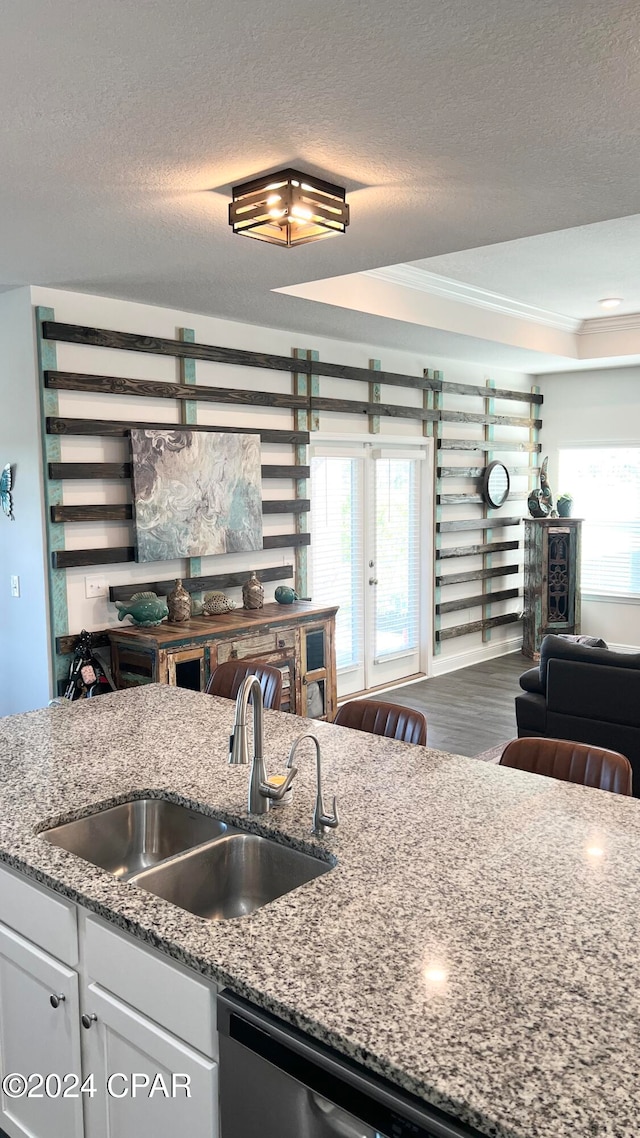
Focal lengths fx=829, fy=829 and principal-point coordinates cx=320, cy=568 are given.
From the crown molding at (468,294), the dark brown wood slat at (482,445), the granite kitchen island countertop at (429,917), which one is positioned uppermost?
the crown molding at (468,294)

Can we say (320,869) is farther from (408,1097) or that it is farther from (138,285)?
(138,285)

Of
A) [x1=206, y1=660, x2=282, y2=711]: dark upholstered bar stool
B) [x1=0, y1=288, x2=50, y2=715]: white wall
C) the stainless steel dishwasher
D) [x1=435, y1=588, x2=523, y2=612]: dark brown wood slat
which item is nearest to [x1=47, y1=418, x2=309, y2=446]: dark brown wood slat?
[x1=0, y1=288, x2=50, y2=715]: white wall

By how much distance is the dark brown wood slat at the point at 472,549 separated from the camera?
290 inches

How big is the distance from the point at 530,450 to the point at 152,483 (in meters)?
5.07

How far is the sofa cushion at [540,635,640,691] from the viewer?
4289mm

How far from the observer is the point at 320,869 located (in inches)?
73.4

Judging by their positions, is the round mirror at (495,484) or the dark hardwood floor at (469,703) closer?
the dark hardwood floor at (469,703)

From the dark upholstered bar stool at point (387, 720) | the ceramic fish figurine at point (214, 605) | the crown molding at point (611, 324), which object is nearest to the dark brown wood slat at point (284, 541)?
the ceramic fish figurine at point (214, 605)

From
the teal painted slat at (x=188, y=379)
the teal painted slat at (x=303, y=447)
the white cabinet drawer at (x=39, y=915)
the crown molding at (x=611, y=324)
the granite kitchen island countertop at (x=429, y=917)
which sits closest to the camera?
the granite kitchen island countertop at (x=429, y=917)

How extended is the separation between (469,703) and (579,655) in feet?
6.67

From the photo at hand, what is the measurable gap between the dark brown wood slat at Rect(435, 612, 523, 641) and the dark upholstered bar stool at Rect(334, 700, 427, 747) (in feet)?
14.8

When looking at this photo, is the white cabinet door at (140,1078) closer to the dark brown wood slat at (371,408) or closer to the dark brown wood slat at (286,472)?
the dark brown wood slat at (286,472)

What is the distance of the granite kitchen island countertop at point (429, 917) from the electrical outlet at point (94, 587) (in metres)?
1.96

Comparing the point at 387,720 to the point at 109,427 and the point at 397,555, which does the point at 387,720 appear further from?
the point at 397,555
